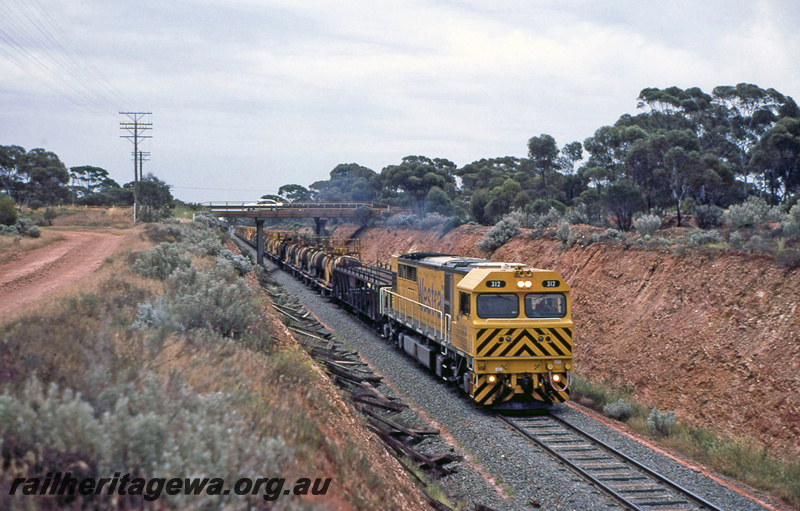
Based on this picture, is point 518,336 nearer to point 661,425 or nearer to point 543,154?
point 661,425

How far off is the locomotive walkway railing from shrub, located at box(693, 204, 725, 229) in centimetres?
1551

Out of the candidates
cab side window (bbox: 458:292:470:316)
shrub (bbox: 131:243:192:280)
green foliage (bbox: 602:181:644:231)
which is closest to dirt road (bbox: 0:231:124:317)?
shrub (bbox: 131:243:192:280)

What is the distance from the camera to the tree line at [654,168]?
33094 mm

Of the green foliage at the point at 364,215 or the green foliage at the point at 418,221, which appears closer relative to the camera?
the green foliage at the point at 418,221

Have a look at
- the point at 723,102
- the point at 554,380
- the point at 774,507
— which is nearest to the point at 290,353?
the point at 554,380

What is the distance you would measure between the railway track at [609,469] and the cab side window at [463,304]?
279cm

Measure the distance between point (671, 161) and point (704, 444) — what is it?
2365 cm

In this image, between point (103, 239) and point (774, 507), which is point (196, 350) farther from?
point (103, 239)

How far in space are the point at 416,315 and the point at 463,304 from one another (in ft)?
16.2

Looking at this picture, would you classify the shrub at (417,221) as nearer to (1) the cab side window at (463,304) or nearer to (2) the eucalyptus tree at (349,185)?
(2) the eucalyptus tree at (349,185)

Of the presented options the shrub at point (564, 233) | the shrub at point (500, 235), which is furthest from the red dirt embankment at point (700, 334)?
the shrub at point (500, 235)

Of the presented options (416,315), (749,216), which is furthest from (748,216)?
(416,315)

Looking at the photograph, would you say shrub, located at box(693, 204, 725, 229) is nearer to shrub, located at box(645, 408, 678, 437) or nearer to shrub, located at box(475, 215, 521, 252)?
shrub, located at box(475, 215, 521, 252)

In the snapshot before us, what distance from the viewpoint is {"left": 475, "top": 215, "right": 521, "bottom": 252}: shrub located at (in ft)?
120
